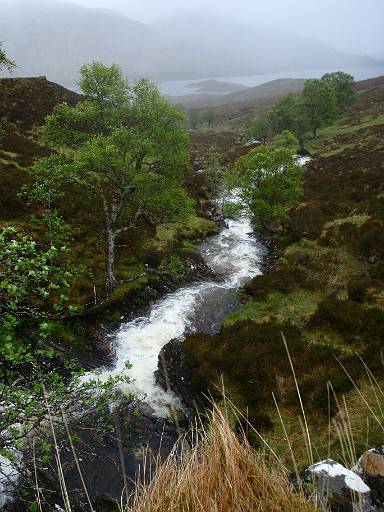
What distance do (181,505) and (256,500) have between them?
2.14ft

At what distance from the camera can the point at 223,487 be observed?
10.1 ft

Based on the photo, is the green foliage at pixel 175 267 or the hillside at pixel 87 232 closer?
the hillside at pixel 87 232

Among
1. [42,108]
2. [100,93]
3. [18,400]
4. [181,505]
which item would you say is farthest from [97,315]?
[42,108]

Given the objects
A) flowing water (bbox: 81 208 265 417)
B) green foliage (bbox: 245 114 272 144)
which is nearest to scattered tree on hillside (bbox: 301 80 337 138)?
green foliage (bbox: 245 114 272 144)

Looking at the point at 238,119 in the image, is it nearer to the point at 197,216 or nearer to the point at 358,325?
the point at 197,216

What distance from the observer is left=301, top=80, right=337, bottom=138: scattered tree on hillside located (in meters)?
72.4

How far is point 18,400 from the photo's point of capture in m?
5.08

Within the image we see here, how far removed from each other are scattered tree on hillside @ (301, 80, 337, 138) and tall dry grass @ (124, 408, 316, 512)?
A: 7836cm

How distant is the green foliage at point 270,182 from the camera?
95.3 ft

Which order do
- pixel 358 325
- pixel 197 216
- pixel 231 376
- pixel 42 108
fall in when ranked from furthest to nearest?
pixel 42 108
pixel 197 216
pixel 358 325
pixel 231 376

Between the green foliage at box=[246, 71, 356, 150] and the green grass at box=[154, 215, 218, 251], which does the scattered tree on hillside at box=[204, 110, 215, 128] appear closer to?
the green foliage at box=[246, 71, 356, 150]

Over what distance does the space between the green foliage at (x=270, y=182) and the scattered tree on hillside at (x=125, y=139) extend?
32.4ft

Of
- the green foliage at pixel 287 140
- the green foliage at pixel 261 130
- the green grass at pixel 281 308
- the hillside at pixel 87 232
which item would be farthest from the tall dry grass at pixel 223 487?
the green foliage at pixel 261 130

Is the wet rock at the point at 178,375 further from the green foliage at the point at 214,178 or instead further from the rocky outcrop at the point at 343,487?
the green foliage at the point at 214,178
